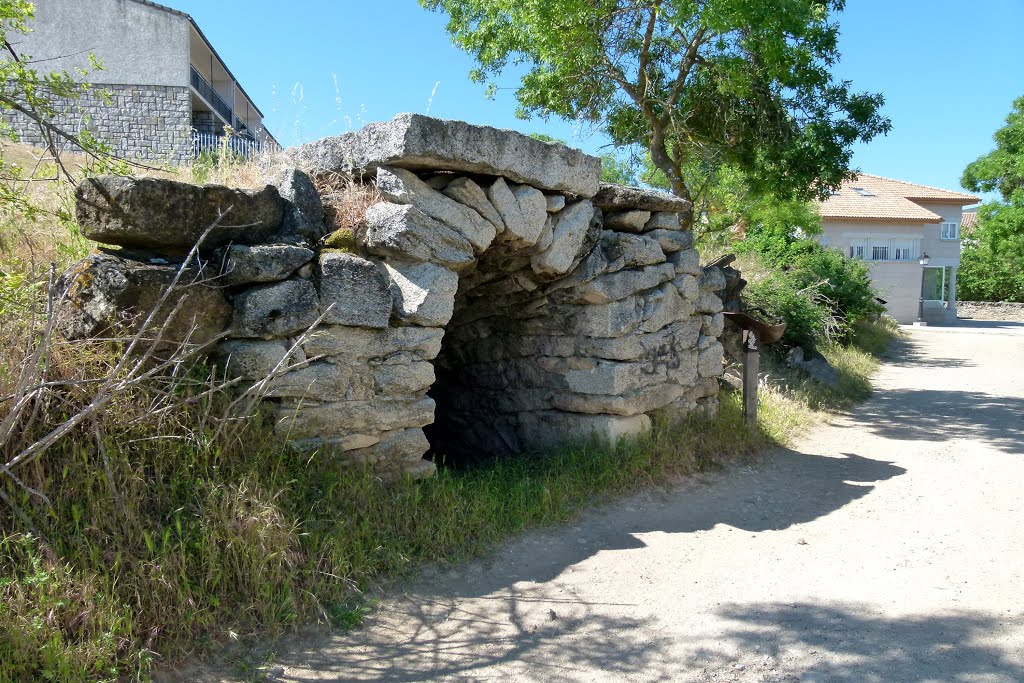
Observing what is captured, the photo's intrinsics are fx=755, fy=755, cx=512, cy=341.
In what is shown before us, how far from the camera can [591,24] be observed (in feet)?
29.7

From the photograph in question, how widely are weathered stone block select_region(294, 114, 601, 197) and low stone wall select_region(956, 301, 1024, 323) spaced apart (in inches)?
1409

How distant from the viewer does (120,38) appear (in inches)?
889

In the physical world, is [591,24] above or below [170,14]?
below

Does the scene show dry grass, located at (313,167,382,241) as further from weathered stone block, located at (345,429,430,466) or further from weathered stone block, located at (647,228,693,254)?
weathered stone block, located at (647,228,693,254)

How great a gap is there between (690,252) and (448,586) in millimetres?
3580

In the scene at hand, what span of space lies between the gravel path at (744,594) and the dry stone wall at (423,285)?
914 mm

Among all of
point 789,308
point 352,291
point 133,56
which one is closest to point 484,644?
point 352,291

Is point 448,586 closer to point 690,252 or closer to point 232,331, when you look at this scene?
point 232,331

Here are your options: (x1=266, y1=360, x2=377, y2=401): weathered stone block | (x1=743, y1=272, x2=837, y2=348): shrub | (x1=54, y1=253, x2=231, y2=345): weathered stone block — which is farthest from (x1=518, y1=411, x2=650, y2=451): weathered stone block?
(x1=743, y1=272, x2=837, y2=348): shrub

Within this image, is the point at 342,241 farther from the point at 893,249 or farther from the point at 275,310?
the point at 893,249

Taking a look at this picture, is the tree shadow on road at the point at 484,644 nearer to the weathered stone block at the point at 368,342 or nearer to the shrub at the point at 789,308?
the weathered stone block at the point at 368,342

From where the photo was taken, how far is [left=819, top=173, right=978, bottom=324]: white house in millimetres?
27641

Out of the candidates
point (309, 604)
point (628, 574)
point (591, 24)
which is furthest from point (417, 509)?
point (591, 24)

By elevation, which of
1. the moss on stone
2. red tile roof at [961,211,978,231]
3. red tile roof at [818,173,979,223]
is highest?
red tile roof at [961,211,978,231]
